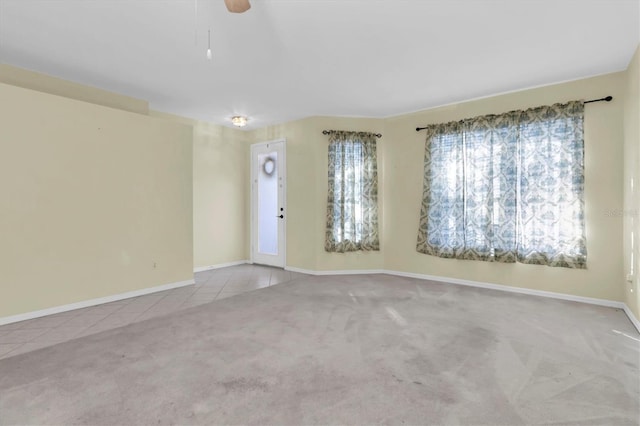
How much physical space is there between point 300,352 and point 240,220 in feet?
14.2

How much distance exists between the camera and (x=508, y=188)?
4191 mm

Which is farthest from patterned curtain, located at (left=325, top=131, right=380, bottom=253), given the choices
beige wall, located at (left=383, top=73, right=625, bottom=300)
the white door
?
the white door

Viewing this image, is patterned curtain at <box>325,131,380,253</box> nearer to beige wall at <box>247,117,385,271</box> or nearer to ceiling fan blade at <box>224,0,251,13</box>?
beige wall at <box>247,117,385,271</box>

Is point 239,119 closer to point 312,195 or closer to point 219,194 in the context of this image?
point 219,194

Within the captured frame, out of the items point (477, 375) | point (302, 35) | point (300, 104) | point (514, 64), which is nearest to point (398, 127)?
point (300, 104)

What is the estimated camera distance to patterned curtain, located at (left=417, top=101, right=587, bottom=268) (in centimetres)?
380

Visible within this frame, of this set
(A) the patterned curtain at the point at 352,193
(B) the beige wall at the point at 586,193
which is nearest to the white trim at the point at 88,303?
(A) the patterned curtain at the point at 352,193

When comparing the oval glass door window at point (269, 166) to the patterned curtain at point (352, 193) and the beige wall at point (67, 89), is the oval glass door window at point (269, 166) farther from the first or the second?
the beige wall at point (67, 89)

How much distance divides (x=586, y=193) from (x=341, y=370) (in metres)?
3.67

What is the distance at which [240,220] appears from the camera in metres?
6.43

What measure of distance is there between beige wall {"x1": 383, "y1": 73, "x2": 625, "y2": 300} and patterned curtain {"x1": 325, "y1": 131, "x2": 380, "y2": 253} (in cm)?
57

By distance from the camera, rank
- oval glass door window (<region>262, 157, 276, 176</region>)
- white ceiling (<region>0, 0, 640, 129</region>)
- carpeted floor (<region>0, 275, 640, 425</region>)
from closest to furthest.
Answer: carpeted floor (<region>0, 275, 640, 425</region>)
white ceiling (<region>0, 0, 640, 129</region>)
oval glass door window (<region>262, 157, 276, 176</region>)

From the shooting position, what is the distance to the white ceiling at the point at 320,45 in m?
2.48

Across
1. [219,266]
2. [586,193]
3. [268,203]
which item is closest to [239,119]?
[268,203]
